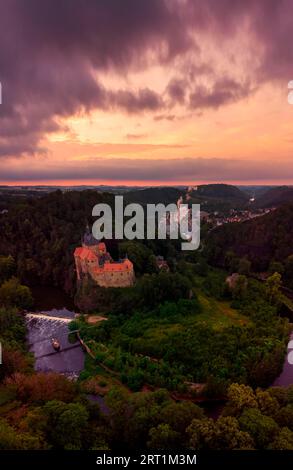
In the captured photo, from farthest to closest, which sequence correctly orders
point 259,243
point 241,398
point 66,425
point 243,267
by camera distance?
point 259,243
point 243,267
point 241,398
point 66,425

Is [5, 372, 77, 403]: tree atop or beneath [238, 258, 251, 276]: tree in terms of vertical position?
beneath

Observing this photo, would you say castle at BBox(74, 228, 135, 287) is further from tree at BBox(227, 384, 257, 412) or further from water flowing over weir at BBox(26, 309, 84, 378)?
tree at BBox(227, 384, 257, 412)

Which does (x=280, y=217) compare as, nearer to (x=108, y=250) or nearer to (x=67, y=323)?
(x=108, y=250)

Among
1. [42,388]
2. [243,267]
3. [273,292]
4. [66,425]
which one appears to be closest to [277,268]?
[243,267]

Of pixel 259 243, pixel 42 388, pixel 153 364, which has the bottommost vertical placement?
pixel 153 364

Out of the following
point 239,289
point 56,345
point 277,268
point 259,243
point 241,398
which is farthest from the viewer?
point 259,243

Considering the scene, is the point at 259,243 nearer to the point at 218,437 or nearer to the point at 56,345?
the point at 56,345

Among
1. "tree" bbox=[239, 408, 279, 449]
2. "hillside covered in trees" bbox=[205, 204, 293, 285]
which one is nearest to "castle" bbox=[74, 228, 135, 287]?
"tree" bbox=[239, 408, 279, 449]

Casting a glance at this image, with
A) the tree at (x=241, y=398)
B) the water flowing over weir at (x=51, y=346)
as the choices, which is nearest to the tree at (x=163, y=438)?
the tree at (x=241, y=398)
